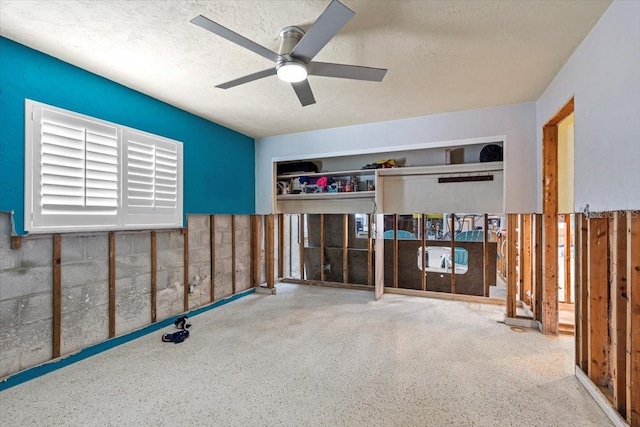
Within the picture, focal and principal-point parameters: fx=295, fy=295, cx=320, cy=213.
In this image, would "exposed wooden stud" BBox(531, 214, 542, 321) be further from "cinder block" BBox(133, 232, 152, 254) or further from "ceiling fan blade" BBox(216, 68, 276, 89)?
"cinder block" BBox(133, 232, 152, 254)

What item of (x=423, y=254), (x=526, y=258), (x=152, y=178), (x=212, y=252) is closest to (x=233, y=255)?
(x=212, y=252)

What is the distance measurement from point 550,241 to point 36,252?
473 cm

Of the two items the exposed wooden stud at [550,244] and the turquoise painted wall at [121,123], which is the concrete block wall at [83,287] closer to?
the turquoise painted wall at [121,123]

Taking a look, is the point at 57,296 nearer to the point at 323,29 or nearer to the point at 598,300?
the point at 323,29

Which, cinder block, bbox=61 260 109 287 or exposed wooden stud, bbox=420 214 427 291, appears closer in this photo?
cinder block, bbox=61 260 109 287

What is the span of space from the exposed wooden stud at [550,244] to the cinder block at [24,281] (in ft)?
15.2

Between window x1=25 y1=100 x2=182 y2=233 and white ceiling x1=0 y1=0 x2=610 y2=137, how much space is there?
1.74 feet

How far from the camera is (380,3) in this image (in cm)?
181

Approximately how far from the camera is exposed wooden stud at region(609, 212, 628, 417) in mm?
1743

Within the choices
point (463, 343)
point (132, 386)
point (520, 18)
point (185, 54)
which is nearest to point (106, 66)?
point (185, 54)

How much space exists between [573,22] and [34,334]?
15.0 feet

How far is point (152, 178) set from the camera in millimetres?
3264

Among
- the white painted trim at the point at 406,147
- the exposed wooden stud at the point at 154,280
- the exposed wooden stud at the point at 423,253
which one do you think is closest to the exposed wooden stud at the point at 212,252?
the exposed wooden stud at the point at 154,280

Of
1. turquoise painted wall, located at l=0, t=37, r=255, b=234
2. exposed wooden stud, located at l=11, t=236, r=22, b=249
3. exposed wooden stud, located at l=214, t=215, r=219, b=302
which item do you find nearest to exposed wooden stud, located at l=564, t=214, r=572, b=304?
turquoise painted wall, located at l=0, t=37, r=255, b=234
